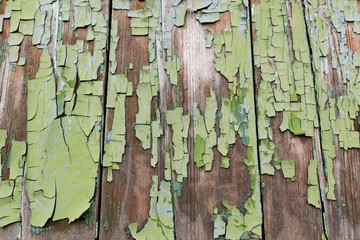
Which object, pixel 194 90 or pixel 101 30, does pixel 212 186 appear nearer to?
pixel 194 90

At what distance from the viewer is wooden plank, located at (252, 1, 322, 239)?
87 cm

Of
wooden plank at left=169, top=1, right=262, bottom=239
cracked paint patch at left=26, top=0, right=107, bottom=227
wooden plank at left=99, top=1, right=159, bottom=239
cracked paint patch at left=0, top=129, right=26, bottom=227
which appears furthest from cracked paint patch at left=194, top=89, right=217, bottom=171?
cracked paint patch at left=0, top=129, right=26, bottom=227

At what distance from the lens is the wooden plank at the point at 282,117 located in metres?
0.87

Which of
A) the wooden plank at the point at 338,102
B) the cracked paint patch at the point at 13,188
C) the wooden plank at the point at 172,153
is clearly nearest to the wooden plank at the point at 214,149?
the wooden plank at the point at 172,153

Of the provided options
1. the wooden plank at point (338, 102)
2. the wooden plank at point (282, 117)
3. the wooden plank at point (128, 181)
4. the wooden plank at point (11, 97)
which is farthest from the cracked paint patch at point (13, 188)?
the wooden plank at point (338, 102)

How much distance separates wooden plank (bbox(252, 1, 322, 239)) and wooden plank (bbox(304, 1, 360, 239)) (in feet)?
0.10

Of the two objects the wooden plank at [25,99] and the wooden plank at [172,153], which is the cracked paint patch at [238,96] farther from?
the wooden plank at [25,99]

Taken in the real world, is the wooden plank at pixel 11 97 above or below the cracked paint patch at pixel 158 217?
above

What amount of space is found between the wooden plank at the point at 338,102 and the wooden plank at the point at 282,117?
0.03 metres

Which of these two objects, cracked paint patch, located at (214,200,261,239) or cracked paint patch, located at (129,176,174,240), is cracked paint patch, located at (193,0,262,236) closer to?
cracked paint patch, located at (214,200,261,239)

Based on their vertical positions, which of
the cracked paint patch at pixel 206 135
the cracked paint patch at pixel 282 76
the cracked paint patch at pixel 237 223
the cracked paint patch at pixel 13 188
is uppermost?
the cracked paint patch at pixel 282 76

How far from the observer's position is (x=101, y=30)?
98 cm

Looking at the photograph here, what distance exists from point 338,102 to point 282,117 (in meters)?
0.15

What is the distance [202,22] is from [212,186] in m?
0.43
